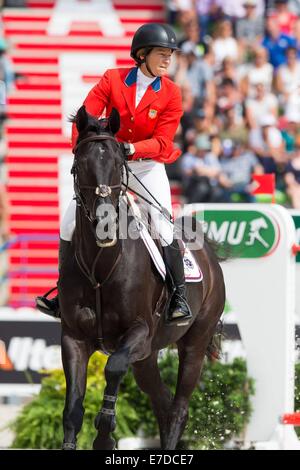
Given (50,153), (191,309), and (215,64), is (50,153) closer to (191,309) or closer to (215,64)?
(215,64)

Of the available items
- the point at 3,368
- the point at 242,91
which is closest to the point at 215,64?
the point at 242,91

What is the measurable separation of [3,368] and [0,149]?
19.4ft

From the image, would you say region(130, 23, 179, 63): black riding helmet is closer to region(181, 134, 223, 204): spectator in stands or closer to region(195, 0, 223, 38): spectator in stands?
region(181, 134, 223, 204): spectator in stands

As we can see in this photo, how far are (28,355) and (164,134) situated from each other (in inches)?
154

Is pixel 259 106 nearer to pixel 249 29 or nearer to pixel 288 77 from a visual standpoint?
pixel 288 77

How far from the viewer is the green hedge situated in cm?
799

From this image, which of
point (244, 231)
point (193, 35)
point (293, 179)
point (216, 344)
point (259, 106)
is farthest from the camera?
point (193, 35)

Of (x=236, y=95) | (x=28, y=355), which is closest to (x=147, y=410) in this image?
(x=28, y=355)

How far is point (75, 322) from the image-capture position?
6.00 metres

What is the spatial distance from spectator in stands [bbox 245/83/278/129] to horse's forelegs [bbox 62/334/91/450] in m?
8.71

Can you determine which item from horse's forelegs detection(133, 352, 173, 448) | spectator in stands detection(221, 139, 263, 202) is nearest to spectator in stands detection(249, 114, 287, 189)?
spectator in stands detection(221, 139, 263, 202)

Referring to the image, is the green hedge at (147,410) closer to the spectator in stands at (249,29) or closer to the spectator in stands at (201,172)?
the spectator in stands at (201,172)

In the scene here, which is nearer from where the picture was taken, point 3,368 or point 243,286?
point 243,286

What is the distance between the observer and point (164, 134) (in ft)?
20.8
